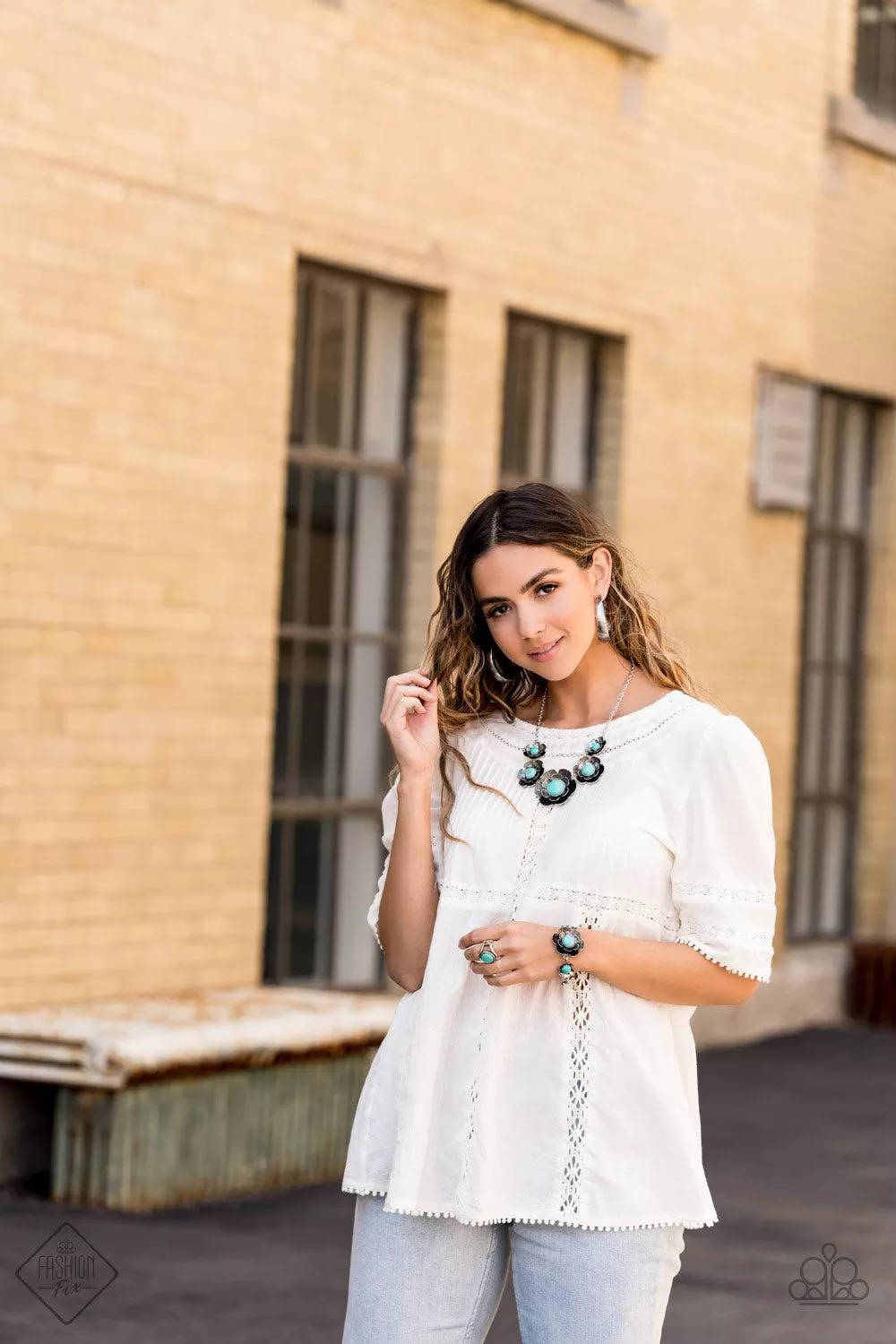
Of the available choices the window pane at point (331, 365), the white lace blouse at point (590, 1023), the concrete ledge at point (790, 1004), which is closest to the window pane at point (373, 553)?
the window pane at point (331, 365)

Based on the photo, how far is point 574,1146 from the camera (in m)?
3.12

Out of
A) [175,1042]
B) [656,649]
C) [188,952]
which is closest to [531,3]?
[188,952]

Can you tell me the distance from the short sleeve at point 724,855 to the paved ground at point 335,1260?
2.98 m

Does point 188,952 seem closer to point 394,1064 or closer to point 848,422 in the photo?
point 394,1064

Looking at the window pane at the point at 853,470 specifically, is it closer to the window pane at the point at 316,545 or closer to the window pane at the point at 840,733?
the window pane at the point at 840,733

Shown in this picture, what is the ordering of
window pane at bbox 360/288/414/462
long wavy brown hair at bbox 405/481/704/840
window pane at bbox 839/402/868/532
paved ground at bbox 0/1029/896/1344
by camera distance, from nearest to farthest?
long wavy brown hair at bbox 405/481/704/840
paved ground at bbox 0/1029/896/1344
window pane at bbox 360/288/414/462
window pane at bbox 839/402/868/532

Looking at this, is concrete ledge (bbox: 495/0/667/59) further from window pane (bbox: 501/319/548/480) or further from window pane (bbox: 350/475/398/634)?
window pane (bbox: 350/475/398/634)

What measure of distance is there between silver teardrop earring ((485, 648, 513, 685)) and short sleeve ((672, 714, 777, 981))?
386 millimetres

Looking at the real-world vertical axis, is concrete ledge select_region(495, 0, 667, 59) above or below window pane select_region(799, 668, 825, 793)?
above

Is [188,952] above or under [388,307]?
under

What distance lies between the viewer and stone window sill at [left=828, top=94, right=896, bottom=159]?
11.5m

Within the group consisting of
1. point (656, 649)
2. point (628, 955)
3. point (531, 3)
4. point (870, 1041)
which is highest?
point (531, 3)

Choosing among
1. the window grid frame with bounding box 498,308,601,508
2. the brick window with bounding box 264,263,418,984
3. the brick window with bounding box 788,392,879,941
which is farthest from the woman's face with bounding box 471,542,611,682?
the brick window with bounding box 788,392,879,941

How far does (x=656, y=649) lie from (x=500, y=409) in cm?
620
